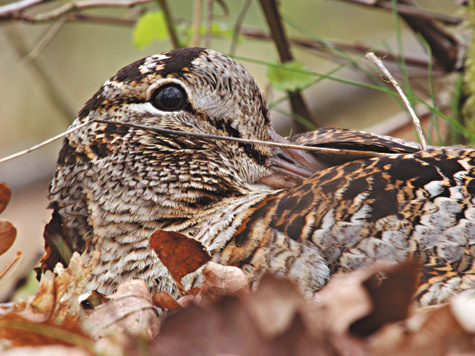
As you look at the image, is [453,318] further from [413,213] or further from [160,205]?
[160,205]

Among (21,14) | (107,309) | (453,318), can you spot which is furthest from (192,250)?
(21,14)

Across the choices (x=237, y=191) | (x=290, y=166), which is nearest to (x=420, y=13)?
(x=290, y=166)

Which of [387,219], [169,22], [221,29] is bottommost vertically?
[387,219]

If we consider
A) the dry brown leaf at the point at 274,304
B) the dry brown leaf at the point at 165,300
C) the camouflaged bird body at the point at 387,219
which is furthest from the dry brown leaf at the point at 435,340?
the dry brown leaf at the point at 165,300

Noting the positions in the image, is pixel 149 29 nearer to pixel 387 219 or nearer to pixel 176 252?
pixel 176 252

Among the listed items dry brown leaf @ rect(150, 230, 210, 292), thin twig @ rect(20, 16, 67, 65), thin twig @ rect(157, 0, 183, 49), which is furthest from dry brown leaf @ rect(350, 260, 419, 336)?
thin twig @ rect(20, 16, 67, 65)
